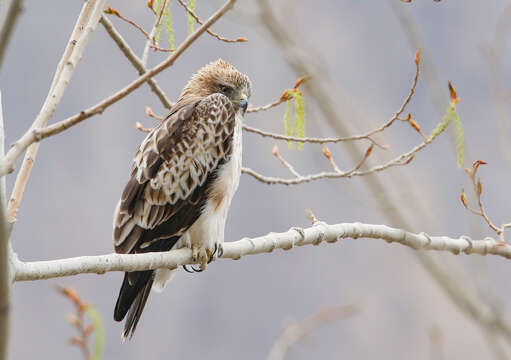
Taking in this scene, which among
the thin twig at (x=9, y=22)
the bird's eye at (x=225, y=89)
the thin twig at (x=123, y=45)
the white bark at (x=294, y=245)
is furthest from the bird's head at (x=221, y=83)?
the thin twig at (x=9, y=22)

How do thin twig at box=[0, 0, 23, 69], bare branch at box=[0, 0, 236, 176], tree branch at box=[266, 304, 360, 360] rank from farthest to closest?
tree branch at box=[266, 304, 360, 360] → bare branch at box=[0, 0, 236, 176] → thin twig at box=[0, 0, 23, 69]

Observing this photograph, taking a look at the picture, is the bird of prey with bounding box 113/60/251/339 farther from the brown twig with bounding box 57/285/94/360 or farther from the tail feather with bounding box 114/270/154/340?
the brown twig with bounding box 57/285/94/360

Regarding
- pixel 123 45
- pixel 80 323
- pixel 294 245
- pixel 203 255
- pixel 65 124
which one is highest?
A: pixel 65 124

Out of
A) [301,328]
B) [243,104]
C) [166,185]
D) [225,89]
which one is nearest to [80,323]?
[166,185]

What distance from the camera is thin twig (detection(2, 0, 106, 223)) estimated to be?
119 inches

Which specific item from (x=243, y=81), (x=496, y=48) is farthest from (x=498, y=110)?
(x=243, y=81)

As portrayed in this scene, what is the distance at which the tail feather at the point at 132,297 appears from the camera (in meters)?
4.66

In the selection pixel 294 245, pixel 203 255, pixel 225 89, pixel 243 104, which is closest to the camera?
pixel 294 245

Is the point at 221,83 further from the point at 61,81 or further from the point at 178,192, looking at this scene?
the point at 61,81

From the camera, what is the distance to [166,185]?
4.84m

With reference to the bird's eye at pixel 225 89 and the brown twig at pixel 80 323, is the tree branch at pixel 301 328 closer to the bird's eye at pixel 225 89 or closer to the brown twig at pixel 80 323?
the brown twig at pixel 80 323

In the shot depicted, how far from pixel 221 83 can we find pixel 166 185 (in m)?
1.24

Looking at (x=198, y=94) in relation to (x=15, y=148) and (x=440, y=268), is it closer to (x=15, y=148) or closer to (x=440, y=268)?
(x=440, y=268)

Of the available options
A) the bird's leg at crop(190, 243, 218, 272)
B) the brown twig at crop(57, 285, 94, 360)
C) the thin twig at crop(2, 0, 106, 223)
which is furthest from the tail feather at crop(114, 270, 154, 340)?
the thin twig at crop(2, 0, 106, 223)
